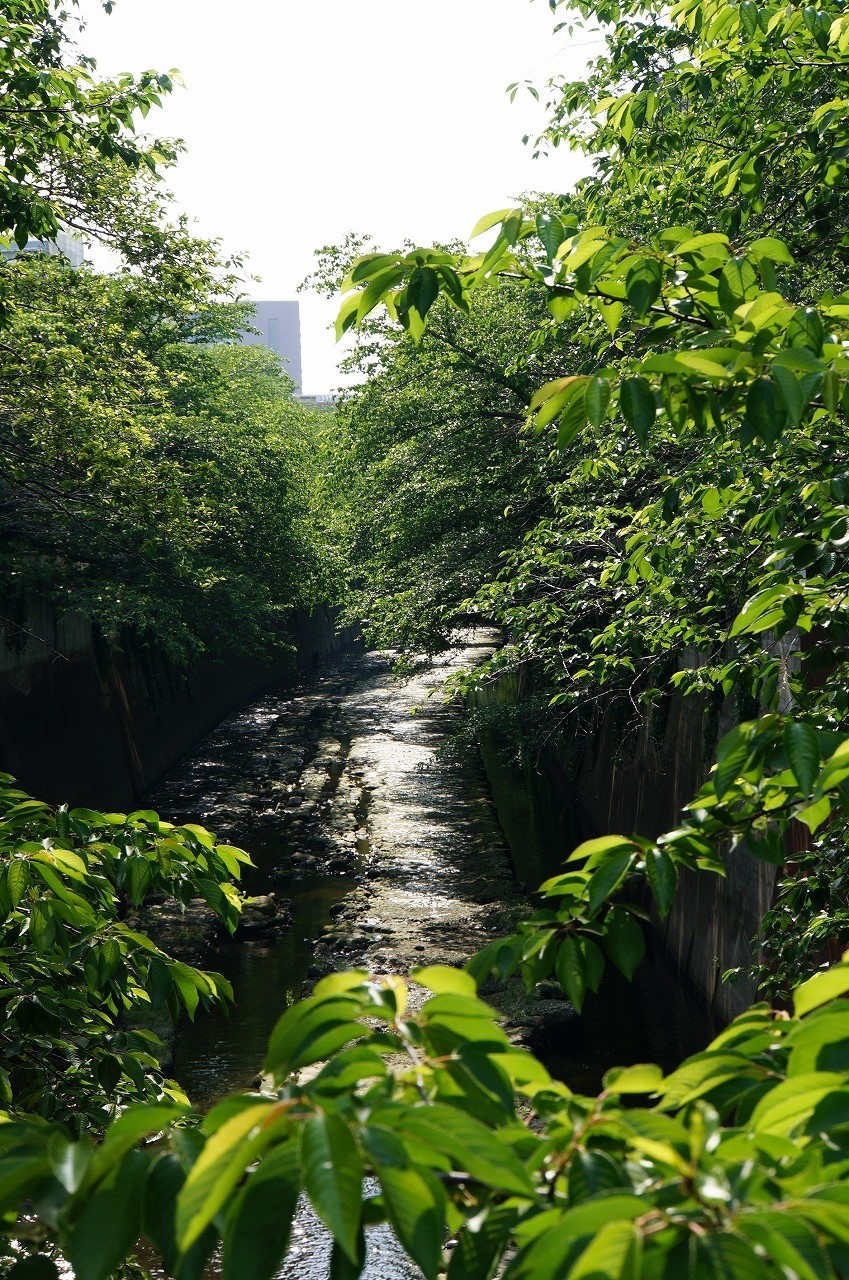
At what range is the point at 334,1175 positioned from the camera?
1241 mm

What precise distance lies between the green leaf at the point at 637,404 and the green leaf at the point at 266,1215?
176 cm

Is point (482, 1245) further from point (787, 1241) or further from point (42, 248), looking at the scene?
point (42, 248)

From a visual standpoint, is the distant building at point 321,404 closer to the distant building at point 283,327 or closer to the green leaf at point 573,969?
the green leaf at point 573,969

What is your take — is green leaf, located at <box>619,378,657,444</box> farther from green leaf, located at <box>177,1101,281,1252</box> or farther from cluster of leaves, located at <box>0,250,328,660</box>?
cluster of leaves, located at <box>0,250,328,660</box>

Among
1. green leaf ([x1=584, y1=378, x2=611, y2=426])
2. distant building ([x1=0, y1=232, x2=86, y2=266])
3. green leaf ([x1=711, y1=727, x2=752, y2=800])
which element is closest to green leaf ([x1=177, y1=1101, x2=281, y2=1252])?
green leaf ([x1=711, y1=727, x2=752, y2=800])

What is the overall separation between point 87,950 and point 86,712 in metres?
16.3

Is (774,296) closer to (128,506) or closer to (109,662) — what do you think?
(128,506)

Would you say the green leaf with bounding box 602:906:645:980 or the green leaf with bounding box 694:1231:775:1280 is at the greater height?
the green leaf with bounding box 694:1231:775:1280

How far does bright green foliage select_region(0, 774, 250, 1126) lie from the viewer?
3.68 metres

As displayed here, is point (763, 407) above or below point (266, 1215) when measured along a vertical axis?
above

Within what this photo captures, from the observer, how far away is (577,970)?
2.38 meters

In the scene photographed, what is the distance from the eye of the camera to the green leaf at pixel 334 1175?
1.21 meters

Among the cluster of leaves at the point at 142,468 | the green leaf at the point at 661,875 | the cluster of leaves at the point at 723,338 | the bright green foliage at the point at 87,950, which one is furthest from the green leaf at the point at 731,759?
the cluster of leaves at the point at 142,468

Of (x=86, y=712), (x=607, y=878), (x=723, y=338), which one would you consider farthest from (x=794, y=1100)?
(x=86, y=712)
